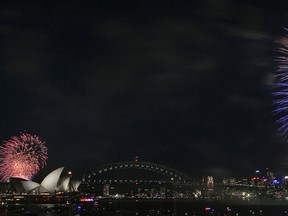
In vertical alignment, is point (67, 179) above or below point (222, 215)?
above

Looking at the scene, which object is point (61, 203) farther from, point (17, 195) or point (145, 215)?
point (145, 215)

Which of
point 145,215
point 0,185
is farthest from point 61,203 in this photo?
point 145,215

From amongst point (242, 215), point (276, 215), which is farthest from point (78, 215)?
point (276, 215)

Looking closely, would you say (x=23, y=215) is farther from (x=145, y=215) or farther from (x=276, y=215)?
(x=276, y=215)

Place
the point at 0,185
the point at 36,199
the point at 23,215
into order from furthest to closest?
1. the point at 0,185
2. the point at 36,199
3. the point at 23,215

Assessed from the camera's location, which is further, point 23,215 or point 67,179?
point 67,179

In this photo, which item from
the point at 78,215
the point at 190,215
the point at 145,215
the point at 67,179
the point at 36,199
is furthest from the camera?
the point at 67,179
